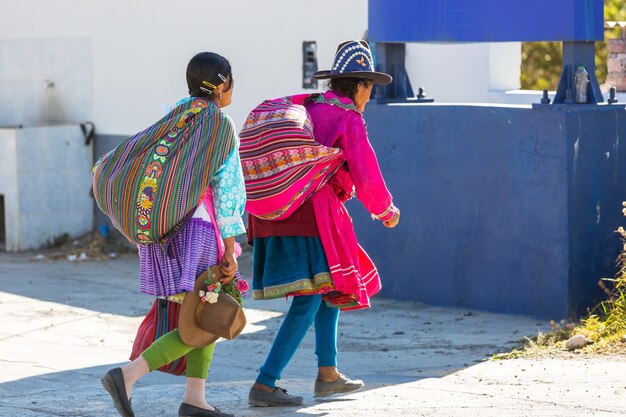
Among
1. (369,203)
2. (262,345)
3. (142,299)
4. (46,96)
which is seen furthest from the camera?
(46,96)

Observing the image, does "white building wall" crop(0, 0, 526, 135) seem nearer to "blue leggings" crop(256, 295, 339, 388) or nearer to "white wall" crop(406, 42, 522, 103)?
"white wall" crop(406, 42, 522, 103)

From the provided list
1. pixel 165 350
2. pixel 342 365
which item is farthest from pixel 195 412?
pixel 342 365

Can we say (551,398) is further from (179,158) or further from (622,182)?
(622,182)

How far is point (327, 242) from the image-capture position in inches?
221

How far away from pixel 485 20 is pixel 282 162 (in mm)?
3457

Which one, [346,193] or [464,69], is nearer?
[346,193]

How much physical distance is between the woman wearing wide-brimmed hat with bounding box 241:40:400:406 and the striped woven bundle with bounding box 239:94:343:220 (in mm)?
A: 80

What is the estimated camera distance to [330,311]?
5867mm

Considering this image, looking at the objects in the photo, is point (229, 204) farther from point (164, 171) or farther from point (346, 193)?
point (346, 193)

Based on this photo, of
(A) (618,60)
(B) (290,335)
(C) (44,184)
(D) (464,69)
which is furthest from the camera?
(C) (44,184)

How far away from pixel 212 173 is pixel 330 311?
3.99 ft

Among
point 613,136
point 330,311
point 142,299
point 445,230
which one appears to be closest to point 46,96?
point 142,299

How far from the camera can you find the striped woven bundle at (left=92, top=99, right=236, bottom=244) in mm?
4945

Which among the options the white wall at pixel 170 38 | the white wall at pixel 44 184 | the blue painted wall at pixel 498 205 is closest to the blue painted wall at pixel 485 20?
the blue painted wall at pixel 498 205
